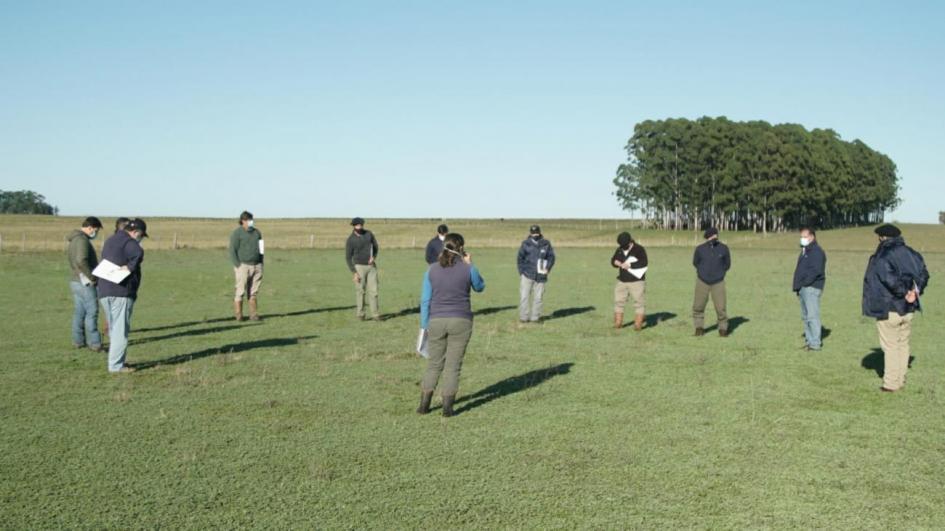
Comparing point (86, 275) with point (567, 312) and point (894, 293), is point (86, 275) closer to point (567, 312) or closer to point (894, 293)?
point (567, 312)

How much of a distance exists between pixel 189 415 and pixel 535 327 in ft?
30.7

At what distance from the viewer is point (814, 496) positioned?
6855 millimetres

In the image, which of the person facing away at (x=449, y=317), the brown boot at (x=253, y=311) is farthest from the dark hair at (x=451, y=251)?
the brown boot at (x=253, y=311)

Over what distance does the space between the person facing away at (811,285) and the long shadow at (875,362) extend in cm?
87

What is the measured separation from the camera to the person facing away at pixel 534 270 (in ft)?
58.8

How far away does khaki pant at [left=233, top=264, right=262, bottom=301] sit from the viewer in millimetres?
17984

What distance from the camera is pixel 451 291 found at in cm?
934

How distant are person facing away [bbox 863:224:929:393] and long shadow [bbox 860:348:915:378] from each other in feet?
4.66

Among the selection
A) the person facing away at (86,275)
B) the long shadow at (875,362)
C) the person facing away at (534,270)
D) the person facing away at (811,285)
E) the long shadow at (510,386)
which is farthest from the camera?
the person facing away at (534,270)

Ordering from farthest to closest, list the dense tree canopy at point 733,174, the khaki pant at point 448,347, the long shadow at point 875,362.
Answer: the dense tree canopy at point 733,174, the long shadow at point 875,362, the khaki pant at point 448,347

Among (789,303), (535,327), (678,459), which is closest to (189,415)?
(678,459)

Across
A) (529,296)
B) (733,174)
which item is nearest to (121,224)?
(529,296)

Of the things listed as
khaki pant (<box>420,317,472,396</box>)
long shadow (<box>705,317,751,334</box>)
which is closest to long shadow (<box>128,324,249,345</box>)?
khaki pant (<box>420,317,472,396</box>)

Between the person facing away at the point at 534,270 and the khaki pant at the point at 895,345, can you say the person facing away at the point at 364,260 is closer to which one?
the person facing away at the point at 534,270
